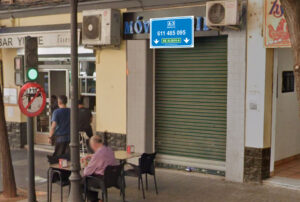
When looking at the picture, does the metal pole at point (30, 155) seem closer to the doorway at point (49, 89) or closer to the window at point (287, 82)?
the doorway at point (49, 89)

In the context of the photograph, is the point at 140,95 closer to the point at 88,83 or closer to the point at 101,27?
the point at 101,27

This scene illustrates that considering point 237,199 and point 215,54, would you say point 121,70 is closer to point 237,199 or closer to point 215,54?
point 215,54

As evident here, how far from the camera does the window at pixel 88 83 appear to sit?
482 inches

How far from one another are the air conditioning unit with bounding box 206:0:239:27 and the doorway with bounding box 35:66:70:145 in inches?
209

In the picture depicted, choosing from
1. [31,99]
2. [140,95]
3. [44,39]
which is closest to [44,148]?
[44,39]

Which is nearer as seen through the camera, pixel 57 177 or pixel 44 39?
pixel 57 177

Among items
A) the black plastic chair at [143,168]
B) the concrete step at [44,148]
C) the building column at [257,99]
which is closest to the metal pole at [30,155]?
the black plastic chair at [143,168]

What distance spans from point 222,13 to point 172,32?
146cm

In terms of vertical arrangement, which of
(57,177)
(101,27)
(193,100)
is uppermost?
(101,27)

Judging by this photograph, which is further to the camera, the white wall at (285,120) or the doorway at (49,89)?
the doorway at (49,89)

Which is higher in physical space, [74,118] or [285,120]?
[74,118]

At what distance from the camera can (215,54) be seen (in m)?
10.0

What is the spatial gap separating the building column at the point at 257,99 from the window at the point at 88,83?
15.5 ft

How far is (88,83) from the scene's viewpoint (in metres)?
12.4
